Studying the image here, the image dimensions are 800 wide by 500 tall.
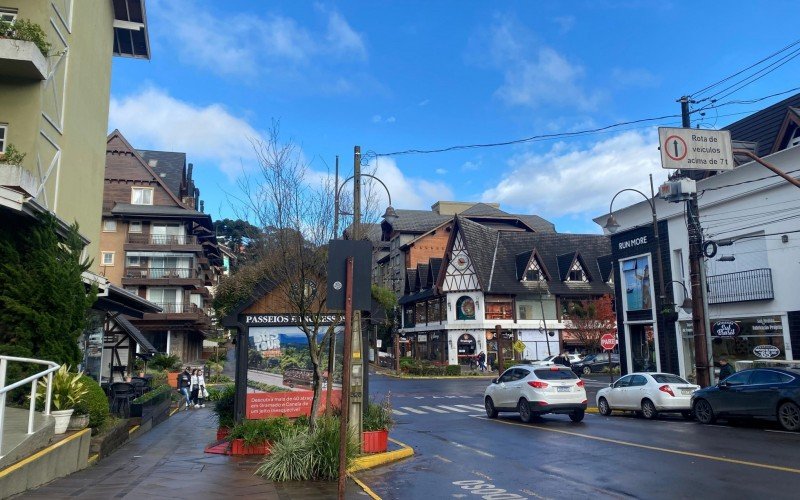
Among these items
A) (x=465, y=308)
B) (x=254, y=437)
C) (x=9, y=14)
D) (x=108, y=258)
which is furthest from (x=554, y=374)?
(x=108, y=258)

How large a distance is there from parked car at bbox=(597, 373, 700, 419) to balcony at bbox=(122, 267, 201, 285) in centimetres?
4154

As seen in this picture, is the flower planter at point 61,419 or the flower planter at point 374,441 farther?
the flower planter at point 374,441

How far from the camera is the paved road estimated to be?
30.0ft

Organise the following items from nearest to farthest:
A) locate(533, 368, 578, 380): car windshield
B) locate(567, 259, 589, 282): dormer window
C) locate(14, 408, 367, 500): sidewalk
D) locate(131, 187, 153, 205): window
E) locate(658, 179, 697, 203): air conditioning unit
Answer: locate(14, 408, 367, 500): sidewalk → locate(658, 179, 697, 203): air conditioning unit → locate(533, 368, 578, 380): car windshield → locate(131, 187, 153, 205): window → locate(567, 259, 589, 282): dormer window

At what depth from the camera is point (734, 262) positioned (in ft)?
81.8

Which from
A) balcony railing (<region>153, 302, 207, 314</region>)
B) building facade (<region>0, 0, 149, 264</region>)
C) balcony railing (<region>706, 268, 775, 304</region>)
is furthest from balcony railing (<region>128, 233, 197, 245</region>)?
balcony railing (<region>706, 268, 775, 304</region>)

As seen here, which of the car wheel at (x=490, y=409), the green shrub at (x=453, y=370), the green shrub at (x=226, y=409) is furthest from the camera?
the green shrub at (x=453, y=370)

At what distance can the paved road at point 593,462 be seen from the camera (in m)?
9.13

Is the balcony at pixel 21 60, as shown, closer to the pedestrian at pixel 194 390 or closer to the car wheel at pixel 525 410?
the car wheel at pixel 525 410

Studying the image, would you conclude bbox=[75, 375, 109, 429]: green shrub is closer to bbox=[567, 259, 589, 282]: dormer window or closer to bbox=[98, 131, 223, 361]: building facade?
bbox=[98, 131, 223, 361]: building facade

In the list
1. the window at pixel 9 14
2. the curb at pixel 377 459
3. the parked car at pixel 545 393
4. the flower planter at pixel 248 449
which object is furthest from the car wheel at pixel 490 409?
the window at pixel 9 14

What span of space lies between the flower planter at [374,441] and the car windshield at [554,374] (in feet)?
26.7

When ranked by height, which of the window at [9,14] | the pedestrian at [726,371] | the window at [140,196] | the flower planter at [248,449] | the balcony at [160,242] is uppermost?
the window at [140,196]

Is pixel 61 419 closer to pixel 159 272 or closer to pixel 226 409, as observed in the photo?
pixel 226 409
